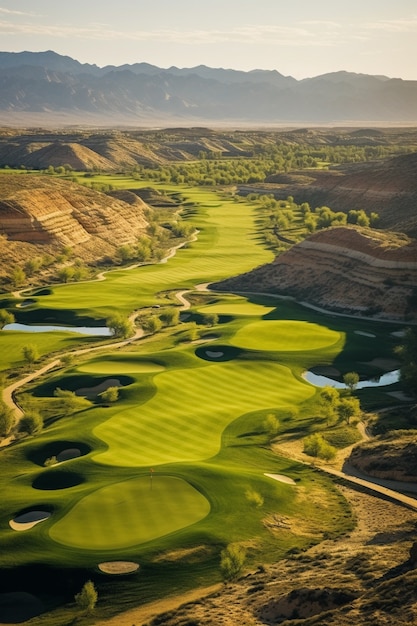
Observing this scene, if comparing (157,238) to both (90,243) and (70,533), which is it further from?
(70,533)

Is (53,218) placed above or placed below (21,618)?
above

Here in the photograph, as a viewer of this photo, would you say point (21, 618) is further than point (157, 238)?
No

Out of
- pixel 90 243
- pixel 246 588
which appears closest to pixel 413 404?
pixel 246 588

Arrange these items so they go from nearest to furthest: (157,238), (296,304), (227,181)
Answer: (296,304)
(157,238)
(227,181)

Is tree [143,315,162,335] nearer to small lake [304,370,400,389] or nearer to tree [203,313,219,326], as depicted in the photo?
tree [203,313,219,326]

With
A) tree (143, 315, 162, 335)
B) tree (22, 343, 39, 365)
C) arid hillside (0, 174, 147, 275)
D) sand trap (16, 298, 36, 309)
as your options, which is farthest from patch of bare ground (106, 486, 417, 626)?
arid hillside (0, 174, 147, 275)

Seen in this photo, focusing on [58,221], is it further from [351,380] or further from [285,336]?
[351,380]

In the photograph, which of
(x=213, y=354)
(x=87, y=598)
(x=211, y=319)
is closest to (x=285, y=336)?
(x=213, y=354)
